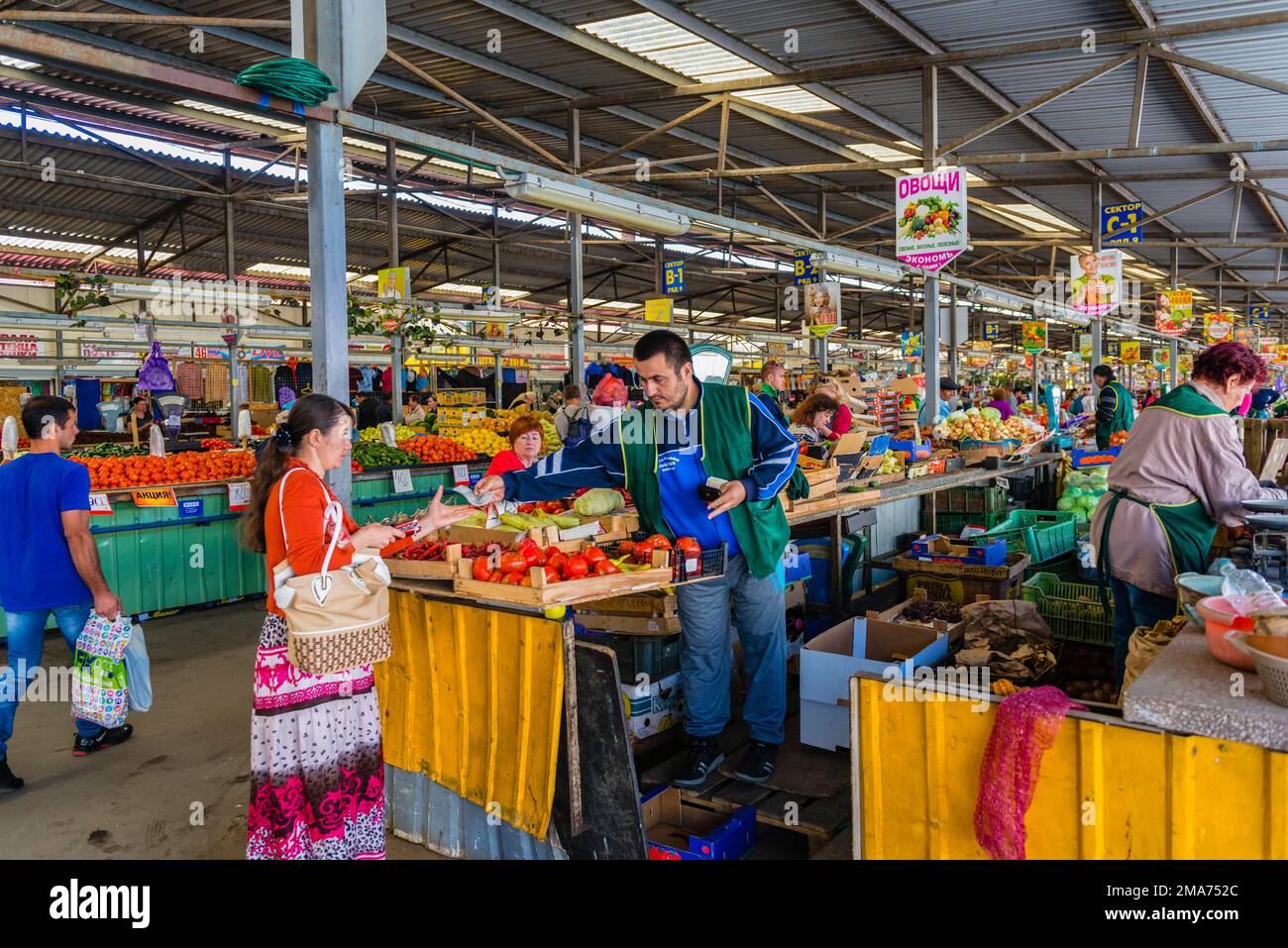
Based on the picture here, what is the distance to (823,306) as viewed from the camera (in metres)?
11.9

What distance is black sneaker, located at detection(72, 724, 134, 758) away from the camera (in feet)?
15.6

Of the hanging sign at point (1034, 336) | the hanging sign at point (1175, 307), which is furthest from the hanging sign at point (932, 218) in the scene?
the hanging sign at point (1034, 336)

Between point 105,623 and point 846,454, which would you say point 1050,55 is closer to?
point 846,454

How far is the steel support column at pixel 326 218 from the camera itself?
152 inches

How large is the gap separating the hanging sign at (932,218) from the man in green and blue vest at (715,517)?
5.51 m

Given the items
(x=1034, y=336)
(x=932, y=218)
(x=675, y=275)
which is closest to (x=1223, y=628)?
(x=932, y=218)

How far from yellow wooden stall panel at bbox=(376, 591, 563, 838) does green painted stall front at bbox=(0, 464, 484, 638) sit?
4.39 meters

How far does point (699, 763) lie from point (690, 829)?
0.85 feet

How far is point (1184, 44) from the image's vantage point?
8.04m

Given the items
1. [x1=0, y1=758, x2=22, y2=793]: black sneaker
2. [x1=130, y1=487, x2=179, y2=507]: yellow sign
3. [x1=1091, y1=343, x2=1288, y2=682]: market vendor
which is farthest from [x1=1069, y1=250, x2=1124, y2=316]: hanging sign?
[x1=0, y1=758, x2=22, y2=793]: black sneaker

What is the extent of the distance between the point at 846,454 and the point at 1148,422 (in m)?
2.23

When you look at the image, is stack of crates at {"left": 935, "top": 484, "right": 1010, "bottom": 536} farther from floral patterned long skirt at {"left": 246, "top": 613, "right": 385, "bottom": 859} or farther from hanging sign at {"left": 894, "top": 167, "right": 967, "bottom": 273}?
floral patterned long skirt at {"left": 246, "top": 613, "right": 385, "bottom": 859}

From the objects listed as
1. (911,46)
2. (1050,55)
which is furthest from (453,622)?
(1050,55)

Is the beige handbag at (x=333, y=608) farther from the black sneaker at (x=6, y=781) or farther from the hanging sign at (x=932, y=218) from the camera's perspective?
the hanging sign at (x=932, y=218)
